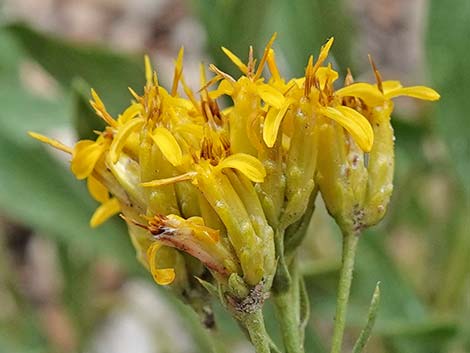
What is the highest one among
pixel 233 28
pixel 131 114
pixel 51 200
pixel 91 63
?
pixel 131 114

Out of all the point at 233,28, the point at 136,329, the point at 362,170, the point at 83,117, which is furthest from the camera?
the point at 136,329

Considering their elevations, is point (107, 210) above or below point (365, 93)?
below

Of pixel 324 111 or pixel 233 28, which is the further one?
pixel 233 28

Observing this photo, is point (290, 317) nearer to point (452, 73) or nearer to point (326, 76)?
point (326, 76)

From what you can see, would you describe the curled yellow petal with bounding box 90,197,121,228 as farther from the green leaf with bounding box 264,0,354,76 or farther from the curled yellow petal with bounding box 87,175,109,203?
the green leaf with bounding box 264,0,354,76

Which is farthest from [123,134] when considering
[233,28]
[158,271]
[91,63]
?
[91,63]

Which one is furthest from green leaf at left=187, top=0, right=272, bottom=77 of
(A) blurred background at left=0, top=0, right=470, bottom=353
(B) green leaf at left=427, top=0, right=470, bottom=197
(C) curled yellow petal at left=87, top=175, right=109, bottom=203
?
(C) curled yellow petal at left=87, top=175, right=109, bottom=203

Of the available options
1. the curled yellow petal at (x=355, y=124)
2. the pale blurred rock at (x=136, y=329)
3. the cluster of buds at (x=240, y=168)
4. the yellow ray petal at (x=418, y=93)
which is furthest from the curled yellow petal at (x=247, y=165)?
the pale blurred rock at (x=136, y=329)
